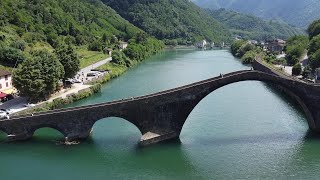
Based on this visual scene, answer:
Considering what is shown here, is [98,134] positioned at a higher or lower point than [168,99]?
lower

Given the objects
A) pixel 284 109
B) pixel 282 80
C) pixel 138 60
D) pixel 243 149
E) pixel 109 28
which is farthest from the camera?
pixel 109 28

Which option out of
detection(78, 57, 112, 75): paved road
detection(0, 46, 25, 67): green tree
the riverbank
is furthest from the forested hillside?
the riverbank

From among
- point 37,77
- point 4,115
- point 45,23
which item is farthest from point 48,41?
point 4,115

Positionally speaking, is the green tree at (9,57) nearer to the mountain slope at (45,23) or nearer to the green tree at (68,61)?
the green tree at (68,61)

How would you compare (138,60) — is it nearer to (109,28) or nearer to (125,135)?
(109,28)

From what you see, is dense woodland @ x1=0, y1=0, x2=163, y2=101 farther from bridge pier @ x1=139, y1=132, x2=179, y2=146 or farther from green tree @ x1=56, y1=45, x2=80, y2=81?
bridge pier @ x1=139, y1=132, x2=179, y2=146

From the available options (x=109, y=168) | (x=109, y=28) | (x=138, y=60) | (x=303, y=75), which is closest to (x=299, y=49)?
(x=303, y=75)

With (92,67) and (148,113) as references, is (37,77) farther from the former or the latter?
(92,67)
